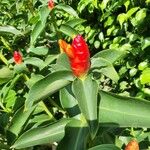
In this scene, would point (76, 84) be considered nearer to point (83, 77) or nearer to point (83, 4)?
point (83, 77)

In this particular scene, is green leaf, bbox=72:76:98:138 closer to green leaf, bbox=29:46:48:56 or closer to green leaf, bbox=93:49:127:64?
green leaf, bbox=93:49:127:64

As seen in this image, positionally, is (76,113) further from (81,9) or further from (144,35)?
(81,9)

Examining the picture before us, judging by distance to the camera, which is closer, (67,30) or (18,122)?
(18,122)

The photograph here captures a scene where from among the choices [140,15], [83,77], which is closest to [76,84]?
[83,77]

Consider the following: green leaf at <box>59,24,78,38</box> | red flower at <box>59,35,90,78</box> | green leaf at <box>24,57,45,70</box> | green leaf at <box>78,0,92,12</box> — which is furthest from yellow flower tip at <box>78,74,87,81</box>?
green leaf at <box>78,0,92,12</box>

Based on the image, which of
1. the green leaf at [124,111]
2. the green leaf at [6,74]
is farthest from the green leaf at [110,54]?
the green leaf at [6,74]

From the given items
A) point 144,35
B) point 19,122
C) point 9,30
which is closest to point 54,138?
point 19,122
